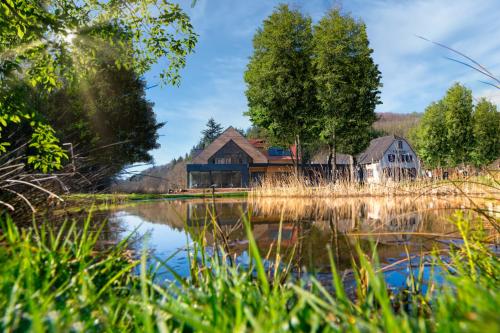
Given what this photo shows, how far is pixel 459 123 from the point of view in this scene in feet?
128

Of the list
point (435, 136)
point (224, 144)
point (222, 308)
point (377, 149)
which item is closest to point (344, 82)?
point (224, 144)

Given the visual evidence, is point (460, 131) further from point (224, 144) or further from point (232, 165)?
point (224, 144)

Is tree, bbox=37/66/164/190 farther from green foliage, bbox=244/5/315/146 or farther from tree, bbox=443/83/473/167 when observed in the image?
tree, bbox=443/83/473/167

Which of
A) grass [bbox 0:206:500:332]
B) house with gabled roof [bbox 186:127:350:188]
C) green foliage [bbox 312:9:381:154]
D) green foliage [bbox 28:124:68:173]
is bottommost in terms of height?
grass [bbox 0:206:500:332]

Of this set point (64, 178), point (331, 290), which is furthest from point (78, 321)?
point (64, 178)

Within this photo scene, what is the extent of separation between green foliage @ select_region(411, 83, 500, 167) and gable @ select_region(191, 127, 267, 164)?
20207 millimetres

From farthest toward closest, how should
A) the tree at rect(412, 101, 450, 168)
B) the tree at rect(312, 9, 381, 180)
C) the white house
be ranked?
the white house < the tree at rect(412, 101, 450, 168) < the tree at rect(312, 9, 381, 180)

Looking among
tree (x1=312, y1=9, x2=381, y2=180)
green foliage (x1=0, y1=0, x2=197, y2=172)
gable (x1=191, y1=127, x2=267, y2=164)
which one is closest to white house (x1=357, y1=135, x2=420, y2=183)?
gable (x1=191, y1=127, x2=267, y2=164)

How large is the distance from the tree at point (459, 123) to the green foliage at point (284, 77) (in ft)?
66.1

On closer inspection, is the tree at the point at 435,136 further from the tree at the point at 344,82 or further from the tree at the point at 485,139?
the tree at the point at 344,82

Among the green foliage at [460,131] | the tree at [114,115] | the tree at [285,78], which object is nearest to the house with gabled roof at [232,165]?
the tree at [114,115]

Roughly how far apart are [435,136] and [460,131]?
2582mm

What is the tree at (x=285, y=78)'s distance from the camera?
28.1 m

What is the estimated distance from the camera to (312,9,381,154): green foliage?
27.1 meters
